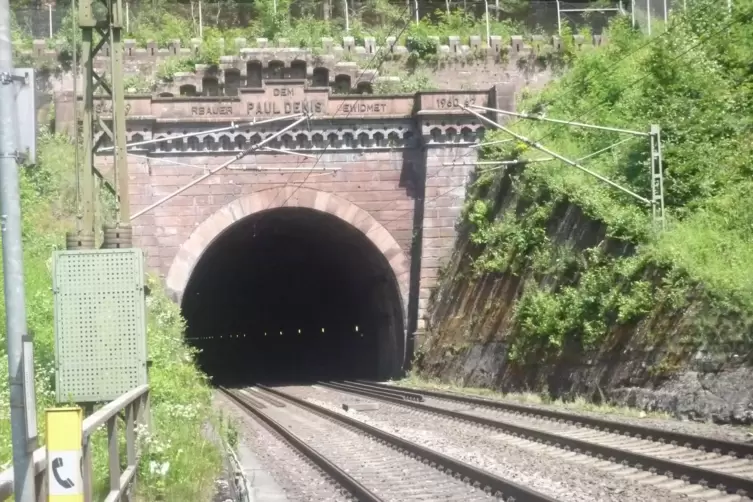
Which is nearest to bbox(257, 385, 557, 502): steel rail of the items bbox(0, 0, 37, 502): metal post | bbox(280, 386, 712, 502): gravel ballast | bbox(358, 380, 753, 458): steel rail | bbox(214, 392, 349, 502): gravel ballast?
bbox(280, 386, 712, 502): gravel ballast

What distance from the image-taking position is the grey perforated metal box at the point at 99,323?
28.9 feet

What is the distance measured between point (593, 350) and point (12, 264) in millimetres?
14862

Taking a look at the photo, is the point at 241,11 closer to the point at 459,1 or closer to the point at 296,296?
the point at 459,1

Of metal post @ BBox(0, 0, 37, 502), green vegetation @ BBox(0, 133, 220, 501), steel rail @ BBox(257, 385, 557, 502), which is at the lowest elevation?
steel rail @ BBox(257, 385, 557, 502)

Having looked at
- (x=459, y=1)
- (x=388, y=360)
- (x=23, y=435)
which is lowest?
(x=388, y=360)

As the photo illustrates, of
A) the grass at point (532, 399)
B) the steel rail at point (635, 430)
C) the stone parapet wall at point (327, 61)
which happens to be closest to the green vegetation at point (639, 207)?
the grass at point (532, 399)

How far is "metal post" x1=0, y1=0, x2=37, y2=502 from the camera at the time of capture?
373 cm

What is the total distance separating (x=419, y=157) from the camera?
26.2 meters

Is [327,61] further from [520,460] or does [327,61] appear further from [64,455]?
[64,455]

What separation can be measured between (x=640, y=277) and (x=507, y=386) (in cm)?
512

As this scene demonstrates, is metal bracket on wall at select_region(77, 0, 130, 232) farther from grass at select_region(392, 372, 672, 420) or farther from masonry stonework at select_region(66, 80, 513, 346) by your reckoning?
masonry stonework at select_region(66, 80, 513, 346)

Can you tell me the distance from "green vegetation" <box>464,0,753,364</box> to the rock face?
0.18 feet

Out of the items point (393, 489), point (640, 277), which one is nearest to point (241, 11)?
point (640, 277)

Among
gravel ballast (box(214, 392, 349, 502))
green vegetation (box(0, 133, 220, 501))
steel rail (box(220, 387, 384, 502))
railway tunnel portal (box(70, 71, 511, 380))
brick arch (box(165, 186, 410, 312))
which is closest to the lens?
green vegetation (box(0, 133, 220, 501))
